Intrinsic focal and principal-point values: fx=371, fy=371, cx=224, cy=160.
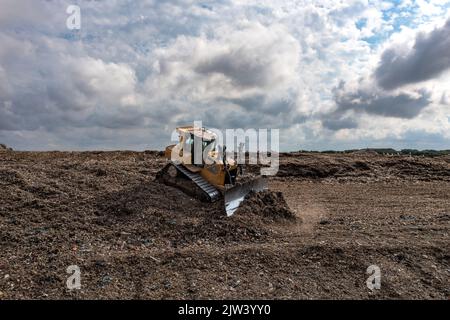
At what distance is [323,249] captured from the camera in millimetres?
9062

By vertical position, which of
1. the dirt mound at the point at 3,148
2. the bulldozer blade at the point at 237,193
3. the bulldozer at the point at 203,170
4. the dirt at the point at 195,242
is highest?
the dirt mound at the point at 3,148

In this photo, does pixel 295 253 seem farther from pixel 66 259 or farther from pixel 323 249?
pixel 66 259

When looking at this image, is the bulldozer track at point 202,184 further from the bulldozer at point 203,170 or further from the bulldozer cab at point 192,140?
the bulldozer cab at point 192,140

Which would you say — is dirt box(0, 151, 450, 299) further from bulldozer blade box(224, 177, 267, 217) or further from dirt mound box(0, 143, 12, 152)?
dirt mound box(0, 143, 12, 152)

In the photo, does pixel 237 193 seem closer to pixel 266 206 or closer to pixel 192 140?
pixel 266 206

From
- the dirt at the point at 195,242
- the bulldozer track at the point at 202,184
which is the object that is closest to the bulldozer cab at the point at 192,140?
the bulldozer track at the point at 202,184

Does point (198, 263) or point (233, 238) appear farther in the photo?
point (233, 238)

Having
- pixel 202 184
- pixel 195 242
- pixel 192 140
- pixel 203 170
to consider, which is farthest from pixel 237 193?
pixel 192 140

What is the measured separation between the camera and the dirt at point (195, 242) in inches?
300

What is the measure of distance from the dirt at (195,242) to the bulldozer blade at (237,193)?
34 centimetres

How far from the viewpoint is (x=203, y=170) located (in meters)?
13.8

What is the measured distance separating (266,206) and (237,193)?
3.43 feet

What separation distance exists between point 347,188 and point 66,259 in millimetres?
15213
